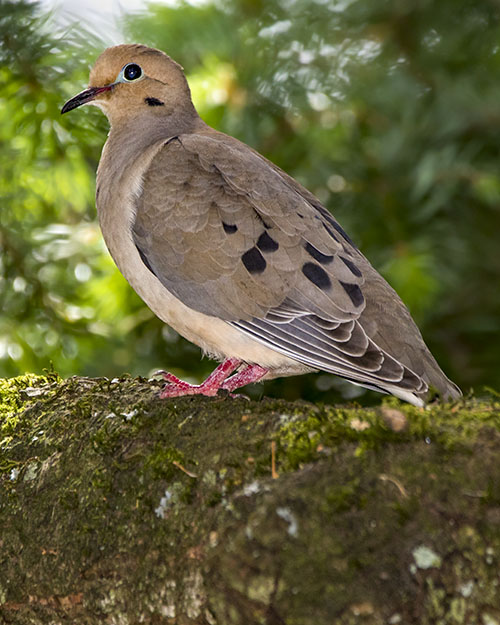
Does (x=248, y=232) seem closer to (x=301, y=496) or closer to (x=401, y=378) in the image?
(x=401, y=378)

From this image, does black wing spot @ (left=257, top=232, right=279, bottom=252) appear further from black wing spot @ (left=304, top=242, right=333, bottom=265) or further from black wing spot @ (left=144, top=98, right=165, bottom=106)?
black wing spot @ (left=144, top=98, right=165, bottom=106)

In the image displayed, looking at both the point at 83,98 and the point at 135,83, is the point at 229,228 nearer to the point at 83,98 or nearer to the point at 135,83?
the point at 83,98

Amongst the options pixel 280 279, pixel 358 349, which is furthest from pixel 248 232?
pixel 358 349

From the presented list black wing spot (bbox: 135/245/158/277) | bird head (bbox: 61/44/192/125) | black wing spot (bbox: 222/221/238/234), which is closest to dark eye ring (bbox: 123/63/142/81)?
bird head (bbox: 61/44/192/125)

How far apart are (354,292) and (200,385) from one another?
0.75 m

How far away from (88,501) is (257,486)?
2.15 feet

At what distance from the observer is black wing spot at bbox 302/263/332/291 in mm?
3375

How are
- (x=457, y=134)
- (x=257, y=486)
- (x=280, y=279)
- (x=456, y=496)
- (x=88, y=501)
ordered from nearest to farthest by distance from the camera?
(x=456, y=496) < (x=257, y=486) < (x=88, y=501) < (x=280, y=279) < (x=457, y=134)

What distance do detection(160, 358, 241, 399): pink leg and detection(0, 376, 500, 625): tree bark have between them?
0.13m

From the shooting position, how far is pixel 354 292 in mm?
3414

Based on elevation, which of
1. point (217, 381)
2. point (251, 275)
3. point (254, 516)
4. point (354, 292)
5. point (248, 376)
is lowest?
point (248, 376)

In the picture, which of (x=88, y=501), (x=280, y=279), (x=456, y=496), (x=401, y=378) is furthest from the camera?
(x=280, y=279)

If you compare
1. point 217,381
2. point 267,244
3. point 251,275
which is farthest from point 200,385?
point 267,244

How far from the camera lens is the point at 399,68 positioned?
15.1 feet
